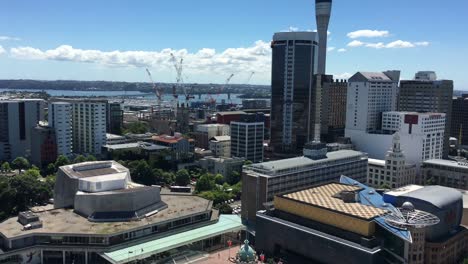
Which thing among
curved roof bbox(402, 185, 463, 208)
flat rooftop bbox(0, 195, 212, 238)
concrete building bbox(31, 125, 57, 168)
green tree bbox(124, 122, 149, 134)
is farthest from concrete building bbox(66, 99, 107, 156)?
curved roof bbox(402, 185, 463, 208)

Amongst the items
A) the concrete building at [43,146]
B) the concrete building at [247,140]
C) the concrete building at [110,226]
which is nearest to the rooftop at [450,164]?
the concrete building at [247,140]

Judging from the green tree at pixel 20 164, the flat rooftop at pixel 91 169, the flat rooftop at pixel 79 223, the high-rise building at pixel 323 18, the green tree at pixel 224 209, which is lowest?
the green tree at pixel 224 209

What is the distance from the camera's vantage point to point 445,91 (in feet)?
415

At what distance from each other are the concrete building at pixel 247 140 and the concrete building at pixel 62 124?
42173 mm

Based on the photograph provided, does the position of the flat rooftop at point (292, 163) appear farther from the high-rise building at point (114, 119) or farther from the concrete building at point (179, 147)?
the high-rise building at point (114, 119)

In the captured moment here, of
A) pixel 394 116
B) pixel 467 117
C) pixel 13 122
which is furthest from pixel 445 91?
pixel 13 122

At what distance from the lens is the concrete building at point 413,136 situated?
104 m

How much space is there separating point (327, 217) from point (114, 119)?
123 meters

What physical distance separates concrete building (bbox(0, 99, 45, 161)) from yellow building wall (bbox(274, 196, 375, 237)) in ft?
269

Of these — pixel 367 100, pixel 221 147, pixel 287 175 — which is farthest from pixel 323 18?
pixel 287 175

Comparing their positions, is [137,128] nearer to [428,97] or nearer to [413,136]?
[413,136]

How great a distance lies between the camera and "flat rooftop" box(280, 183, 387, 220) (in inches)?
2088

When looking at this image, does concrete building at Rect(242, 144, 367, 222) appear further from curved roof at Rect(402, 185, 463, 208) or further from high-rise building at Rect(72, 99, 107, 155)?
high-rise building at Rect(72, 99, 107, 155)

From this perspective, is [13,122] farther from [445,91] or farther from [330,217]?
[445,91]
